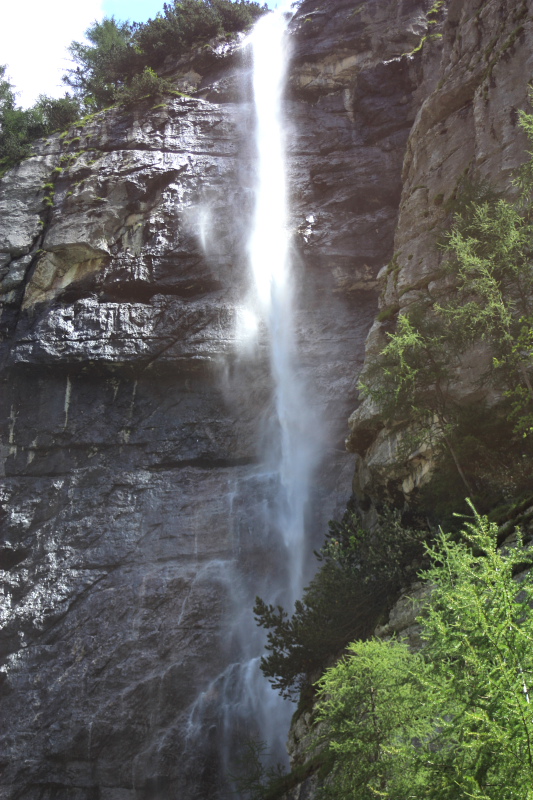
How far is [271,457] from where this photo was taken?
909 inches

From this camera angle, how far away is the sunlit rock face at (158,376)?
18.4 meters

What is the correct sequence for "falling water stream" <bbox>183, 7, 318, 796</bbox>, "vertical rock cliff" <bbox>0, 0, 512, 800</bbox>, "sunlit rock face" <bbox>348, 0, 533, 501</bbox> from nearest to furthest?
"sunlit rock face" <bbox>348, 0, 533, 501</bbox>, "falling water stream" <bbox>183, 7, 318, 796</bbox>, "vertical rock cliff" <bbox>0, 0, 512, 800</bbox>

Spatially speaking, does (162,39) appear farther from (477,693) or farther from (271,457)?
(477,693)

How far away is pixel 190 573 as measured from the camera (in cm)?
2062

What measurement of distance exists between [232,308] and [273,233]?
3.68 metres

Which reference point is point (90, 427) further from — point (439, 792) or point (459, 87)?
point (439, 792)

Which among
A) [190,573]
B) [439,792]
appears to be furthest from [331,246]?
[439,792]

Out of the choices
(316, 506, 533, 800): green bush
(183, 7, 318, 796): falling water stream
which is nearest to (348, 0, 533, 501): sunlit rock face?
(183, 7, 318, 796): falling water stream

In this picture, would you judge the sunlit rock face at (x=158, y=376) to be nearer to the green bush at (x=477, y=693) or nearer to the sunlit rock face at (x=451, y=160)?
the sunlit rock face at (x=451, y=160)

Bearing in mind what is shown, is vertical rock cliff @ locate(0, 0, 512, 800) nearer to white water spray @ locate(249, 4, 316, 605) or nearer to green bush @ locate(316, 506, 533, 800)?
white water spray @ locate(249, 4, 316, 605)

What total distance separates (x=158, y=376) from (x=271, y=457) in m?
5.01

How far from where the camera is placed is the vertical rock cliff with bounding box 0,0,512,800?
18.0 metres

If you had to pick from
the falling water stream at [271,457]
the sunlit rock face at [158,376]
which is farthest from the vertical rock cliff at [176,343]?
the falling water stream at [271,457]

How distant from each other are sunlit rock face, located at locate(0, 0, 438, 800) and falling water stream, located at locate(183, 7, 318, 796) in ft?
1.16
